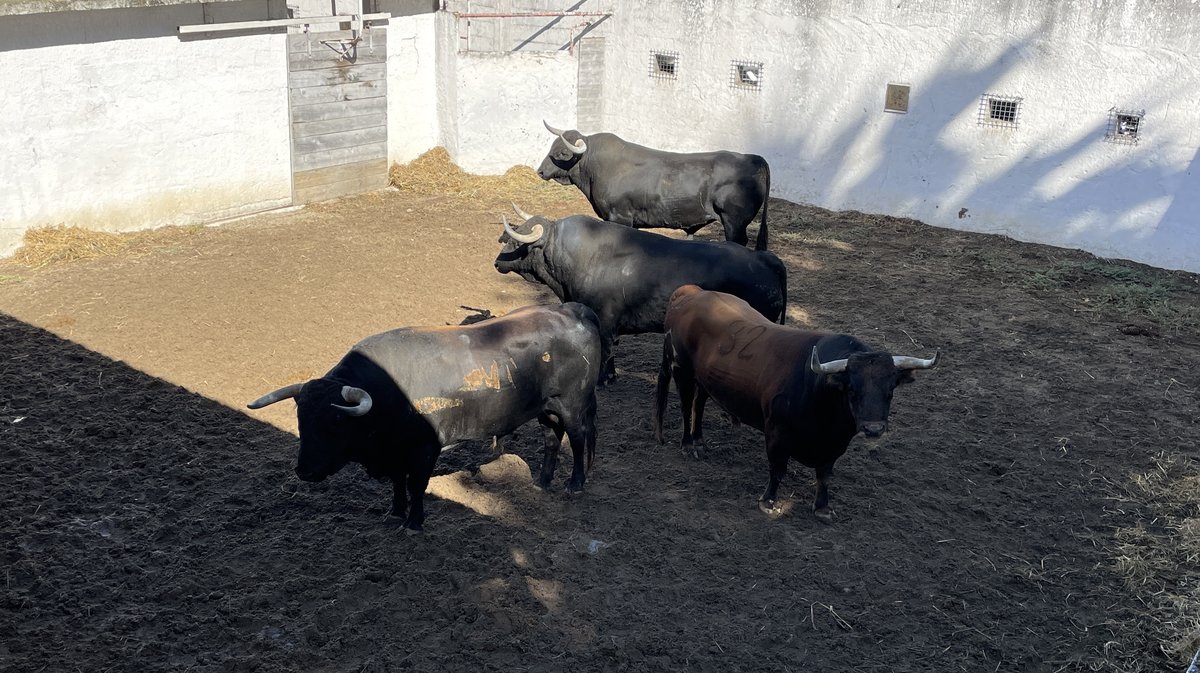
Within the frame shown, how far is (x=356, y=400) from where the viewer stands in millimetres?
5859

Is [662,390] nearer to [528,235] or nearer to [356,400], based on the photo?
Result: [528,235]

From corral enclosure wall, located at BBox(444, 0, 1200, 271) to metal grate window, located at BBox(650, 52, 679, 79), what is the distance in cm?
4

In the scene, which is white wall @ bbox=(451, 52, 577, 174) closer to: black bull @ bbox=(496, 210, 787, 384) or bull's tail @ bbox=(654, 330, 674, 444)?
black bull @ bbox=(496, 210, 787, 384)

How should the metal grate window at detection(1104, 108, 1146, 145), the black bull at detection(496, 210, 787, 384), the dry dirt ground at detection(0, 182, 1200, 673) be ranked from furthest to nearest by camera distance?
the metal grate window at detection(1104, 108, 1146, 145), the black bull at detection(496, 210, 787, 384), the dry dirt ground at detection(0, 182, 1200, 673)

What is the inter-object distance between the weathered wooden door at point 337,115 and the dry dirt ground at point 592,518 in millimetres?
3787

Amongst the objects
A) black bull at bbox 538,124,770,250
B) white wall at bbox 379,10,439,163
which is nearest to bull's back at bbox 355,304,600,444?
black bull at bbox 538,124,770,250

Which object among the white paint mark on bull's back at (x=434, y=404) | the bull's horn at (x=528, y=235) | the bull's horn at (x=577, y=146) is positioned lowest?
the white paint mark on bull's back at (x=434, y=404)

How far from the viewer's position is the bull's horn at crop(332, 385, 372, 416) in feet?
19.0

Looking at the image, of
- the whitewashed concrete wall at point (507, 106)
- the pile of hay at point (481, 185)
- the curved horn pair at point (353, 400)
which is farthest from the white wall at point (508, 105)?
the curved horn pair at point (353, 400)

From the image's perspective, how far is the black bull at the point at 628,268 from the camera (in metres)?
8.27

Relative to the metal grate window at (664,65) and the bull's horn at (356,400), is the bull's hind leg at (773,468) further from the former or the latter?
the metal grate window at (664,65)

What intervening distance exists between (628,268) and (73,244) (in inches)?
268

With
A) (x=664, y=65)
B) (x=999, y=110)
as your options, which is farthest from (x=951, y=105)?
(x=664, y=65)

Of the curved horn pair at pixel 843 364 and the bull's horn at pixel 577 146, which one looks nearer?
the curved horn pair at pixel 843 364
